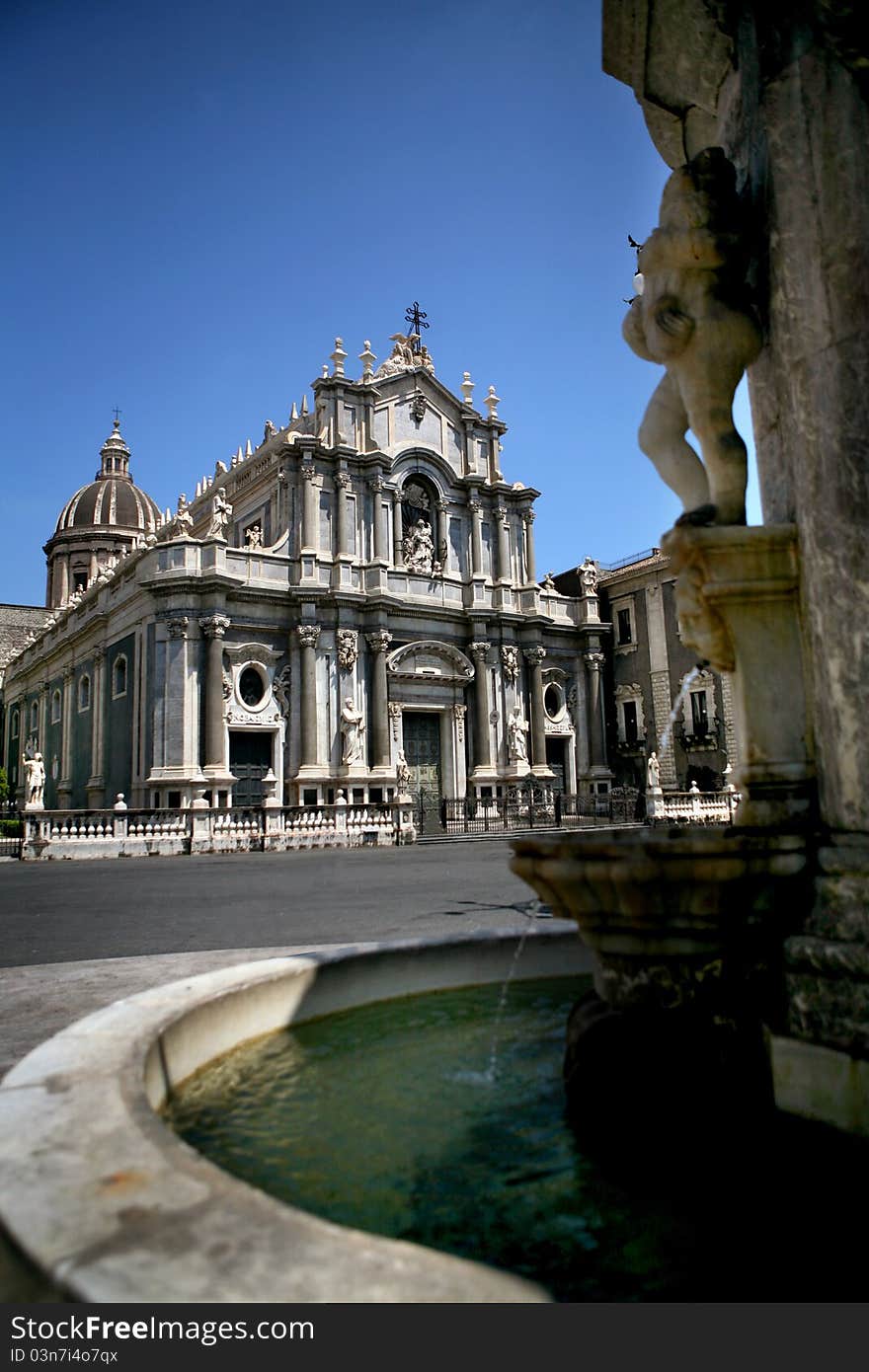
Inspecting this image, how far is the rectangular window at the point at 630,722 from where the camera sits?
1406 inches

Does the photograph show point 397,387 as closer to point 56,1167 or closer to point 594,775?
point 594,775

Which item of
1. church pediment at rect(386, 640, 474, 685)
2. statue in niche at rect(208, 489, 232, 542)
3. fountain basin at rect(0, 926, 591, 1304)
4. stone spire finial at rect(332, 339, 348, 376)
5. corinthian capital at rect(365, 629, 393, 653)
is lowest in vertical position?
fountain basin at rect(0, 926, 591, 1304)

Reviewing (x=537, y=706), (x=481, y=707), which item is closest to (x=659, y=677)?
(x=537, y=706)

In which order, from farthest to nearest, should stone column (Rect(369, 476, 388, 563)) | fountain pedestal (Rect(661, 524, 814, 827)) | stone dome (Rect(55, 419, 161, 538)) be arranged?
stone dome (Rect(55, 419, 161, 538)), stone column (Rect(369, 476, 388, 563)), fountain pedestal (Rect(661, 524, 814, 827))

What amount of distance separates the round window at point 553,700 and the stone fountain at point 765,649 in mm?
32072

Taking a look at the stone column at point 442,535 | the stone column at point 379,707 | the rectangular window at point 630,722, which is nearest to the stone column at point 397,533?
the stone column at point 442,535

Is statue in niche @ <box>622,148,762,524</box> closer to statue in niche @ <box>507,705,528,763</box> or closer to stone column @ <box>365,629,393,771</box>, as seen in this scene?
stone column @ <box>365,629,393,771</box>

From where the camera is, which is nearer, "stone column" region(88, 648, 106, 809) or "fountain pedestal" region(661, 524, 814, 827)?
"fountain pedestal" region(661, 524, 814, 827)

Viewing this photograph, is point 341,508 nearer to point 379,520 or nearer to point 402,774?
point 379,520

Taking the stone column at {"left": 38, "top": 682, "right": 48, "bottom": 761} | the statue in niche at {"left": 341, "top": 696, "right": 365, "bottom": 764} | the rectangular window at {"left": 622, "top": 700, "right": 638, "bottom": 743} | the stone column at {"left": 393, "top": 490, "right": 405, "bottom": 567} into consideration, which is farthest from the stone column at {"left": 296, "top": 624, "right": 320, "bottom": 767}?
the stone column at {"left": 38, "top": 682, "right": 48, "bottom": 761}

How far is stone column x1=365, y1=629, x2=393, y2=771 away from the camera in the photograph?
29.4 meters

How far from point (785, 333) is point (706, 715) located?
3057cm

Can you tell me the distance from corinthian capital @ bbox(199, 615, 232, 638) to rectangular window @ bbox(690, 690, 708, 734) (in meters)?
16.9

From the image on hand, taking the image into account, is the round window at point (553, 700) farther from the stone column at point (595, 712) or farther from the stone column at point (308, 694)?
the stone column at point (308, 694)
